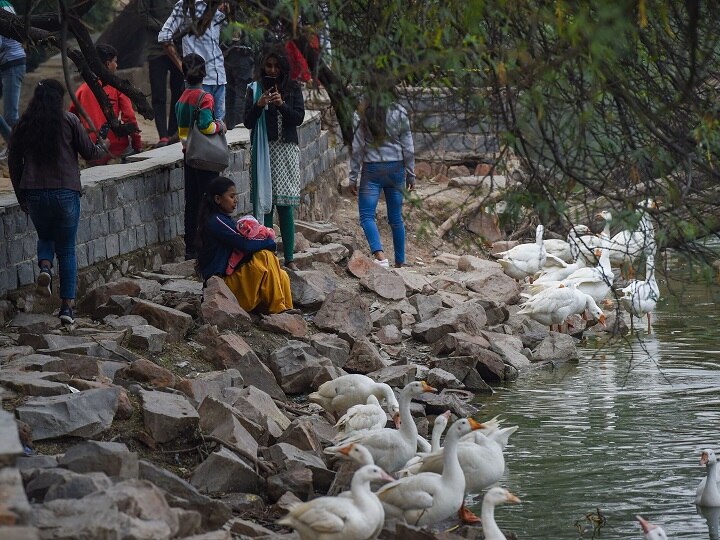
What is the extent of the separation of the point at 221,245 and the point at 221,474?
3650 millimetres

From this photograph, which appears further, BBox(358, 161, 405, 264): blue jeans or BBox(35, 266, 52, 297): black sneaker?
BBox(358, 161, 405, 264): blue jeans

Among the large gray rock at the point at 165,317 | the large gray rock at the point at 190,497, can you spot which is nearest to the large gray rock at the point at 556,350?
the large gray rock at the point at 165,317

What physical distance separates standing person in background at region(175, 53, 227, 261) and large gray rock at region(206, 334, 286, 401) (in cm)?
163

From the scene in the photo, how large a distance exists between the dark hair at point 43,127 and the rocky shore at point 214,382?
120 cm

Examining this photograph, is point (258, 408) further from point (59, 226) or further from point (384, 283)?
point (384, 283)

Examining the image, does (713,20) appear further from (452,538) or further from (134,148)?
(134,148)

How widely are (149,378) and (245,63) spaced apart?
7.16 m

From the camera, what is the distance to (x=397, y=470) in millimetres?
7902

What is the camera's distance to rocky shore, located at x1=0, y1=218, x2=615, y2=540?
5.67 meters

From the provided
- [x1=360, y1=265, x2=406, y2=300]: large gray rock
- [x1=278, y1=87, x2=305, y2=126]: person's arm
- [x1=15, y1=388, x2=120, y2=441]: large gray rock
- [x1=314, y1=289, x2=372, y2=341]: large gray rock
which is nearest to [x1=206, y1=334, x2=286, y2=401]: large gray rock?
[x1=314, y1=289, x2=372, y2=341]: large gray rock

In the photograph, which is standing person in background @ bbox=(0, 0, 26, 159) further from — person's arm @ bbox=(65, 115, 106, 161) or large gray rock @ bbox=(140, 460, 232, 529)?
large gray rock @ bbox=(140, 460, 232, 529)

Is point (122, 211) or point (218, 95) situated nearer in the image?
point (122, 211)

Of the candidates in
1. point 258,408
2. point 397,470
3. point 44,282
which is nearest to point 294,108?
point 44,282

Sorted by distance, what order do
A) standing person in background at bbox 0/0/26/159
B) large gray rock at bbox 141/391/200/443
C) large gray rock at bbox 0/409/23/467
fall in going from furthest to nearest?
standing person in background at bbox 0/0/26/159 < large gray rock at bbox 141/391/200/443 < large gray rock at bbox 0/409/23/467
